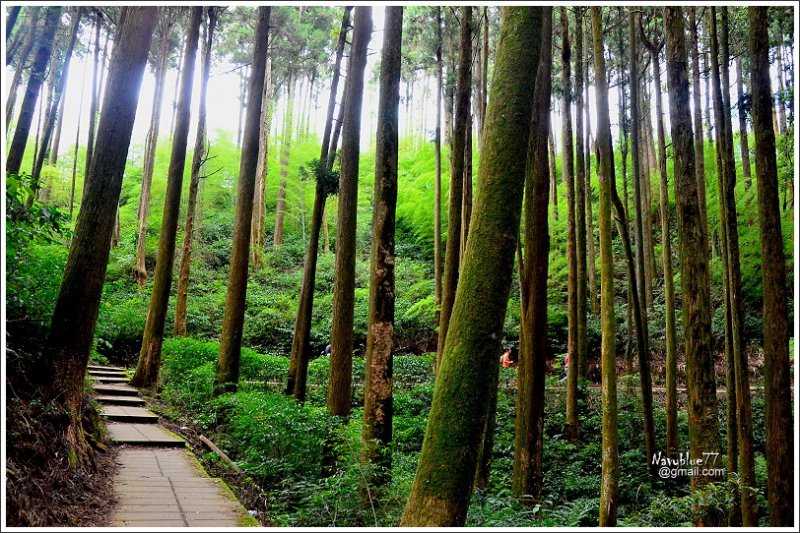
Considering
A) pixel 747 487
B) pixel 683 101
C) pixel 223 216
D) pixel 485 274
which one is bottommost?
pixel 747 487

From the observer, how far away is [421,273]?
2564 centimetres

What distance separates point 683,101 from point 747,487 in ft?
13.8

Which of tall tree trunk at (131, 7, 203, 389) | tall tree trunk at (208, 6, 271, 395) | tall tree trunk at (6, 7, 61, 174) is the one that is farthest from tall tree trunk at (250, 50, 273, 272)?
tall tree trunk at (6, 7, 61, 174)

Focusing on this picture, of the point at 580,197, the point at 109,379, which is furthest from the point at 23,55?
the point at 580,197

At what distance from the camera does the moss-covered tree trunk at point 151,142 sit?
2173cm

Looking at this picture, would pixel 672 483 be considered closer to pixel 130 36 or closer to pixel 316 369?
pixel 316 369

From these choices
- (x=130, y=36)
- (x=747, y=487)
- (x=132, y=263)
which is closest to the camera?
(x=747, y=487)

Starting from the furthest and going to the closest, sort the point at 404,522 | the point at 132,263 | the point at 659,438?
the point at 132,263 < the point at 659,438 < the point at 404,522

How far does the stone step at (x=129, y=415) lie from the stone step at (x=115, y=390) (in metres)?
1.13

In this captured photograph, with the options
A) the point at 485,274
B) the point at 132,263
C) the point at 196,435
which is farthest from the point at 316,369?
the point at 132,263

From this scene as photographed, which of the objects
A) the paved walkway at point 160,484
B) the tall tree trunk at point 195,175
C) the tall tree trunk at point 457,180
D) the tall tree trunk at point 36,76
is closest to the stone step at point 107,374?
the tall tree trunk at point 195,175

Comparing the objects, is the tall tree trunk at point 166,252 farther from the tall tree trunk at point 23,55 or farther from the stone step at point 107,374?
the tall tree trunk at point 23,55

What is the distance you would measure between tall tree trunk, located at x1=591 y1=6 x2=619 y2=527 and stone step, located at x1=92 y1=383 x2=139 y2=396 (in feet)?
31.9

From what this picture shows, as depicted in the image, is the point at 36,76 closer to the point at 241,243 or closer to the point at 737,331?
the point at 241,243
